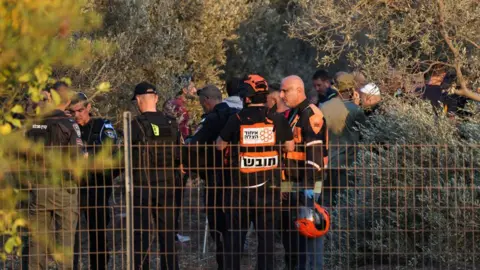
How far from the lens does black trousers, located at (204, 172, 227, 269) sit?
889 cm

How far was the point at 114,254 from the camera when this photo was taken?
8.59 m

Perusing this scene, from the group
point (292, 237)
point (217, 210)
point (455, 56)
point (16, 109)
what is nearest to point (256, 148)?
point (217, 210)

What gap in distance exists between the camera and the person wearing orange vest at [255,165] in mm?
8742

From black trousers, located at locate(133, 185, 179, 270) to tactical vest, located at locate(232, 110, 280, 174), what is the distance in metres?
0.72

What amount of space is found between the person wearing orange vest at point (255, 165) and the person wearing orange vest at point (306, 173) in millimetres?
160

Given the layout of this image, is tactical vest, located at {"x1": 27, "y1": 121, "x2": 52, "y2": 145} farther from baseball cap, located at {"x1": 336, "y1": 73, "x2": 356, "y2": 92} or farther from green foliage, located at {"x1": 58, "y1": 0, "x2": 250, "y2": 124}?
green foliage, located at {"x1": 58, "y1": 0, "x2": 250, "y2": 124}

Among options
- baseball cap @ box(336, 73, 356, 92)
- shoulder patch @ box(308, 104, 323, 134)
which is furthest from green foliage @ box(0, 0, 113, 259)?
baseball cap @ box(336, 73, 356, 92)

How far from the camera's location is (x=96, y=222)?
360 inches

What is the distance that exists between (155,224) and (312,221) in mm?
1494

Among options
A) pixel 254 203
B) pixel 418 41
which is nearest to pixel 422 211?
pixel 254 203

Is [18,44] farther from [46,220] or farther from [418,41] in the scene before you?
[418,41]

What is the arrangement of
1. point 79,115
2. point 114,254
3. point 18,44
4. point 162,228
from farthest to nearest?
1. point 79,115
2. point 162,228
3. point 114,254
4. point 18,44

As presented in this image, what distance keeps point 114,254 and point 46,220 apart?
2.37 ft

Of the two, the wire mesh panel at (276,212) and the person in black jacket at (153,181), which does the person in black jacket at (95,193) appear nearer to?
the wire mesh panel at (276,212)
